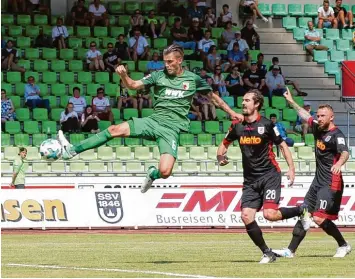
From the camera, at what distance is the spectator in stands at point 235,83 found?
3069 cm

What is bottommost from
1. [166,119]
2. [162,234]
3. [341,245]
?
[162,234]

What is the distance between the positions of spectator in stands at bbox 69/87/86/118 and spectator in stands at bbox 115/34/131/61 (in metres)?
2.90

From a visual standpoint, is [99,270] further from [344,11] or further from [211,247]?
[344,11]

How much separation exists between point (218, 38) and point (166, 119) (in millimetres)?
19763

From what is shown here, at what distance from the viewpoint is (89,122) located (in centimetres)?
2792

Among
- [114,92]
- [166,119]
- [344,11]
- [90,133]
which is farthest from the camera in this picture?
[344,11]

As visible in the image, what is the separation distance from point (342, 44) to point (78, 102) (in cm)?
1031

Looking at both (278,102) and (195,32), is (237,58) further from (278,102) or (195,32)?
(278,102)

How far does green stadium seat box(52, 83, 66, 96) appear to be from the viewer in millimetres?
29266

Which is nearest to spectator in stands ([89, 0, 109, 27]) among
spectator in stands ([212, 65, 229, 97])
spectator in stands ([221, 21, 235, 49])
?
spectator in stands ([221, 21, 235, 49])

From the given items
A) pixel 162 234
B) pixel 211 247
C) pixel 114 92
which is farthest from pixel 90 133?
pixel 211 247

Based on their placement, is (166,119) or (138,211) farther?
(138,211)

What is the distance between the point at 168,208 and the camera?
75.3ft

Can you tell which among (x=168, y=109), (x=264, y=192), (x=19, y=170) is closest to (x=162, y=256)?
(x=264, y=192)
